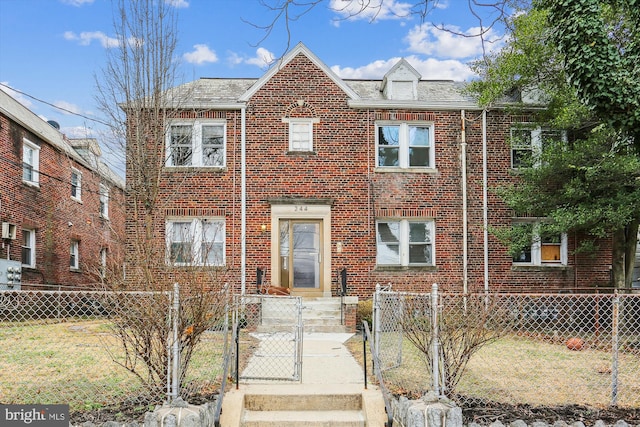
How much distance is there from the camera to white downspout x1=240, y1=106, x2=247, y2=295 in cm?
1628

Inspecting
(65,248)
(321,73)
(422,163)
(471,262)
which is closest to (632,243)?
(471,262)

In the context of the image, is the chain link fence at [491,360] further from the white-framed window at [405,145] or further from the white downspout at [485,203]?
the white-framed window at [405,145]

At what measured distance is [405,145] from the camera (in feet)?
A: 55.9

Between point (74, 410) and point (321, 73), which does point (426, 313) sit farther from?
point (321, 73)

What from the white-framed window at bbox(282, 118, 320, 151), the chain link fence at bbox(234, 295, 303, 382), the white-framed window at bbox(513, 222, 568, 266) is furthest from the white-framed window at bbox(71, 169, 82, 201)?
the white-framed window at bbox(513, 222, 568, 266)

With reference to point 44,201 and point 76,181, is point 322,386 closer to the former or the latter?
point 44,201

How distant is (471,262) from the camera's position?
1677 centimetres

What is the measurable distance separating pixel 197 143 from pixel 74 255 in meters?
9.52

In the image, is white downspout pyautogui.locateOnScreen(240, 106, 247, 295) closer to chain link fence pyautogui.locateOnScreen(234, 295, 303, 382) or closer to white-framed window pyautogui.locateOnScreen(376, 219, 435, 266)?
chain link fence pyautogui.locateOnScreen(234, 295, 303, 382)

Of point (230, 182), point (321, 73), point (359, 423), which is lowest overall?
point (359, 423)

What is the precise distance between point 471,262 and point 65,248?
575 inches
